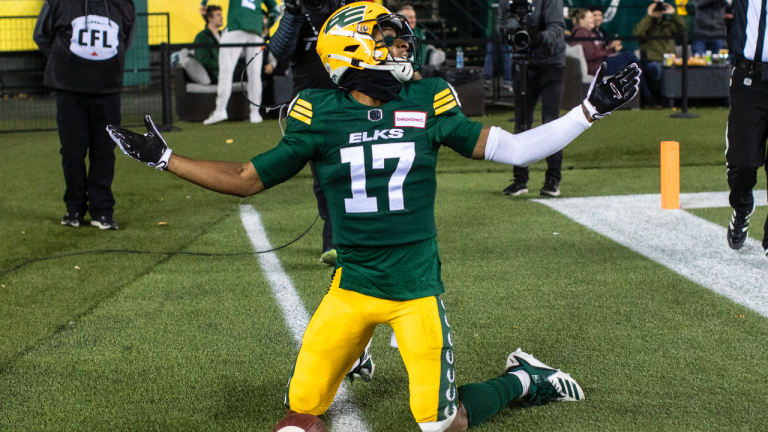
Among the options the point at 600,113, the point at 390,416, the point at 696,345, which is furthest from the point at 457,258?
the point at 600,113

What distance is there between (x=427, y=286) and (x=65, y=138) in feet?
15.2

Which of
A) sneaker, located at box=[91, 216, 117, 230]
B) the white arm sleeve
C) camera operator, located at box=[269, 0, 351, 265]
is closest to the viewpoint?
the white arm sleeve

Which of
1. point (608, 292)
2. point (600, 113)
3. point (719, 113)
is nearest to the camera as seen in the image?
point (600, 113)

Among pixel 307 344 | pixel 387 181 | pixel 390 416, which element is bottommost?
pixel 390 416

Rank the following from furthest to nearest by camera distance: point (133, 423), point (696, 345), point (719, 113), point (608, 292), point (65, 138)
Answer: point (719, 113), point (65, 138), point (608, 292), point (696, 345), point (133, 423)

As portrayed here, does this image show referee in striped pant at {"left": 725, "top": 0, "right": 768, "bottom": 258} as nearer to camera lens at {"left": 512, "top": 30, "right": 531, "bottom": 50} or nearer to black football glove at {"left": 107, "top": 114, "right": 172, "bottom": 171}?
camera lens at {"left": 512, "top": 30, "right": 531, "bottom": 50}

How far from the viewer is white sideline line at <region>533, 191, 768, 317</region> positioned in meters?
4.50

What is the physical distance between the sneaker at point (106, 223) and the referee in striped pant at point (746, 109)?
478 cm

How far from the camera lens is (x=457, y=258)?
5.17 meters

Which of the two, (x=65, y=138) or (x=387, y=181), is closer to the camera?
(x=387, y=181)

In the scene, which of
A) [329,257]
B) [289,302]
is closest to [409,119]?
[289,302]

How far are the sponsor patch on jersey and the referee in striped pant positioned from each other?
10.2 feet

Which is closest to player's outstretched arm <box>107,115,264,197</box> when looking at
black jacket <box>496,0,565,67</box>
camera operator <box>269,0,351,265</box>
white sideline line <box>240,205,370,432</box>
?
white sideline line <box>240,205,370,432</box>

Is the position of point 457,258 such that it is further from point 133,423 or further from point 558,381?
point 133,423
